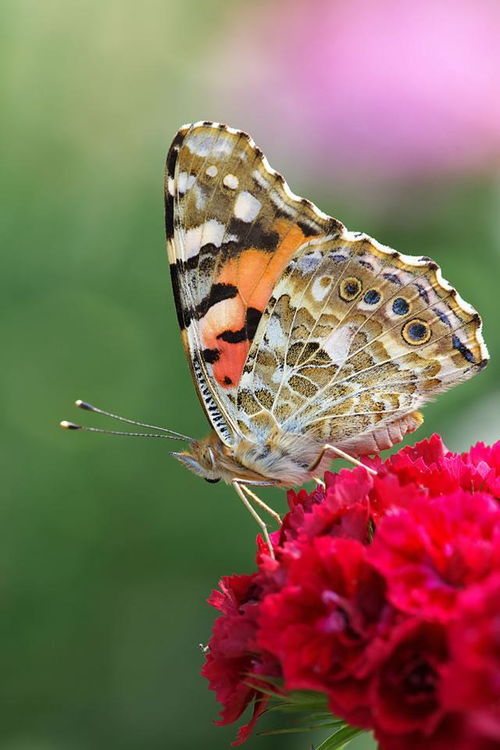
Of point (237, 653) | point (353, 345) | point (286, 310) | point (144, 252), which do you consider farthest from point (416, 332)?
point (144, 252)

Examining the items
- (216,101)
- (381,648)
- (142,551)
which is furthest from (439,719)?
(216,101)

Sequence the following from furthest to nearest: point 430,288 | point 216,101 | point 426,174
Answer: point 216,101 < point 426,174 < point 430,288

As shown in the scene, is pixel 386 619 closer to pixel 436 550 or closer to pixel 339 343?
pixel 436 550

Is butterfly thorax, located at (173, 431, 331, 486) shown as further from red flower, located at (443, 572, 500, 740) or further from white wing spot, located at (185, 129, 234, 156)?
red flower, located at (443, 572, 500, 740)

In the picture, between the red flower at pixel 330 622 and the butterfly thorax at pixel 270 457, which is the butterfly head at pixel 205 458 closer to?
the butterfly thorax at pixel 270 457

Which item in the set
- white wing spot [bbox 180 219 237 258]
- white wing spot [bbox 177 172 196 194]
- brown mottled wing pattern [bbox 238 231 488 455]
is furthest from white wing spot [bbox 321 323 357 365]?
white wing spot [bbox 177 172 196 194]

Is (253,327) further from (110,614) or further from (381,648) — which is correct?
(110,614)
